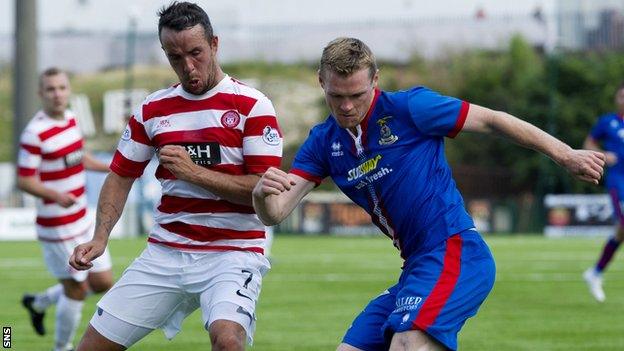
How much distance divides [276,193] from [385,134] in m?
0.70

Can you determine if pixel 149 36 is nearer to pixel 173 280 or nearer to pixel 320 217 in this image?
pixel 320 217

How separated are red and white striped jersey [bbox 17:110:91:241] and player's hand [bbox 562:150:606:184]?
6.41m

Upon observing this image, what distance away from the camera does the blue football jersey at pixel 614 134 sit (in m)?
16.0

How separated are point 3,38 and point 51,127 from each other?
44243 millimetres

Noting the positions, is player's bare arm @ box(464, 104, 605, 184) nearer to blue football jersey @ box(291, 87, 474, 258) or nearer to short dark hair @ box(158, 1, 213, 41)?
blue football jersey @ box(291, 87, 474, 258)

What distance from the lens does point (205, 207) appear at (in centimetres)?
700

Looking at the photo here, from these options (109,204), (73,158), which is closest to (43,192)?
(73,158)

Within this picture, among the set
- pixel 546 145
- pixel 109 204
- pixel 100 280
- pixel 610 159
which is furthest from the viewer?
pixel 610 159

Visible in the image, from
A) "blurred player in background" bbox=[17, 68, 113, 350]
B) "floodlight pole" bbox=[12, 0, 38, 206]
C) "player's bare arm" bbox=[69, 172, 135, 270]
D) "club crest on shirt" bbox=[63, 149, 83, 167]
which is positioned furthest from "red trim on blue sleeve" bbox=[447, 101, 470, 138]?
"floodlight pole" bbox=[12, 0, 38, 206]

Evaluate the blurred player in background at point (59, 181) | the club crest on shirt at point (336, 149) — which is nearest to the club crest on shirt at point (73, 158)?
the blurred player in background at point (59, 181)

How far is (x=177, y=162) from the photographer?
6.66 m

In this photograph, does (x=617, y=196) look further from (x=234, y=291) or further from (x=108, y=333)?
(x=108, y=333)

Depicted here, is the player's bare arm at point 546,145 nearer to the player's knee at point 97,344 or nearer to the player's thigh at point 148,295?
the player's thigh at point 148,295

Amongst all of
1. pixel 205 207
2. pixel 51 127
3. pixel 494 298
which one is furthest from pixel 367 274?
pixel 205 207
